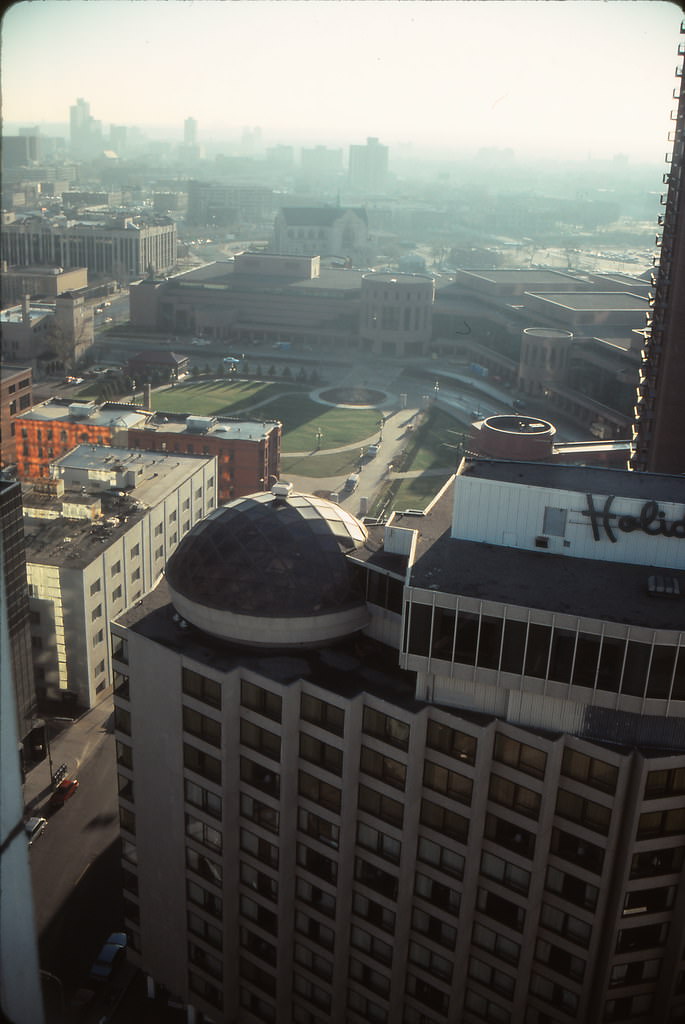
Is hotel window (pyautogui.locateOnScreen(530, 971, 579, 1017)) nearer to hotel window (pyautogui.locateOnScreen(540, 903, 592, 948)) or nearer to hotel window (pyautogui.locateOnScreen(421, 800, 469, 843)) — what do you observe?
hotel window (pyautogui.locateOnScreen(540, 903, 592, 948))

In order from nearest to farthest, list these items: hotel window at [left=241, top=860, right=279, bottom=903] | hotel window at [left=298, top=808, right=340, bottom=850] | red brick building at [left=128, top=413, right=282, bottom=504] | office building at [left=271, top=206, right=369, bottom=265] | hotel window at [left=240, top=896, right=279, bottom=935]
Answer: hotel window at [left=298, top=808, right=340, bottom=850] < hotel window at [left=241, top=860, right=279, bottom=903] < hotel window at [left=240, top=896, right=279, bottom=935] < red brick building at [left=128, top=413, right=282, bottom=504] < office building at [left=271, top=206, right=369, bottom=265]

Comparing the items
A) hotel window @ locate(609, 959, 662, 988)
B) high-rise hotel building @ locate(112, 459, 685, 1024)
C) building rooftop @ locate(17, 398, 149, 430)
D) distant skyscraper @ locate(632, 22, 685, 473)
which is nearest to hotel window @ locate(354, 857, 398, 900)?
high-rise hotel building @ locate(112, 459, 685, 1024)

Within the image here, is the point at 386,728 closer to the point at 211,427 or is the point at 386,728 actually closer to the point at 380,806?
the point at 380,806

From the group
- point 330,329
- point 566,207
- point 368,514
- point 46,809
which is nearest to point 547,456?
point 368,514

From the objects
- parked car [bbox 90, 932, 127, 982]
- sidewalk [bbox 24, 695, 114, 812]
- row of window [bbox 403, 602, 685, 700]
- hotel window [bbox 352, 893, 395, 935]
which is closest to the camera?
row of window [bbox 403, 602, 685, 700]

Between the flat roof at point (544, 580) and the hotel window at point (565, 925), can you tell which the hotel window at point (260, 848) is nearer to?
the hotel window at point (565, 925)
